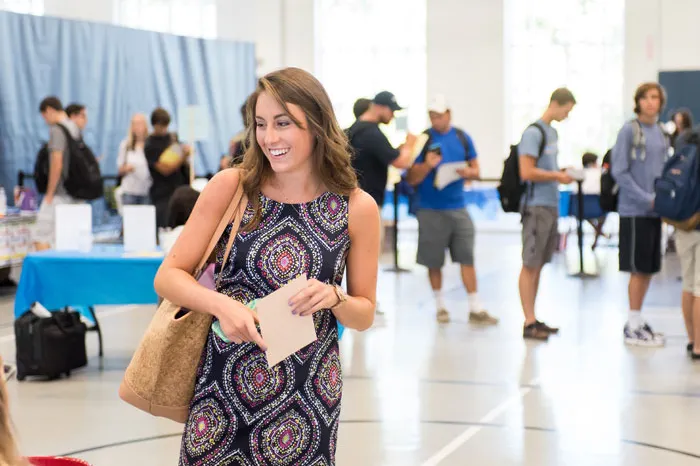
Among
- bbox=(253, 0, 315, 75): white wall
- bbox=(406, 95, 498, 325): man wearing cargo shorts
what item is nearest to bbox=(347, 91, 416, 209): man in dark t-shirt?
bbox=(406, 95, 498, 325): man wearing cargo shorts

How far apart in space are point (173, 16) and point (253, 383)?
57.8ft

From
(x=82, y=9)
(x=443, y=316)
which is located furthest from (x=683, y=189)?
(x=82, y=9)

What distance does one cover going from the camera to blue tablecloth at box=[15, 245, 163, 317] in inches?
246

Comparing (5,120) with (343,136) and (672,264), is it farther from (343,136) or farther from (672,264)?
(343,136)

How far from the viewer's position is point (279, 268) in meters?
2.27

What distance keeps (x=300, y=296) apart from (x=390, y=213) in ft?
50.8

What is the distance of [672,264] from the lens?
12.3m

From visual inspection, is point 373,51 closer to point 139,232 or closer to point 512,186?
point 512,186

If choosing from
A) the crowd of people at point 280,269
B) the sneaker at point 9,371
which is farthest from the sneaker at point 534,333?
the crowd of people at point 280,269

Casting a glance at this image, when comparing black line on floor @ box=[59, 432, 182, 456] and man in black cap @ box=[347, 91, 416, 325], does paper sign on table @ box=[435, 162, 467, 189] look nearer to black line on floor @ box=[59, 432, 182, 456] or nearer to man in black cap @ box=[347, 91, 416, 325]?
man in black cap @ box=[347, 91, 416, 325]

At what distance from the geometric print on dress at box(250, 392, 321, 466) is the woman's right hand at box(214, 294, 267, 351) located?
179mm

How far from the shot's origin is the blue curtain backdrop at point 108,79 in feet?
40.8

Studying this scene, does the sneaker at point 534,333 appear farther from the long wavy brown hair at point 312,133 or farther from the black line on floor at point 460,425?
the long wavy brown hair at point 312,133

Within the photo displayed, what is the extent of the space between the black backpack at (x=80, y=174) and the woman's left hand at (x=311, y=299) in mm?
7955
